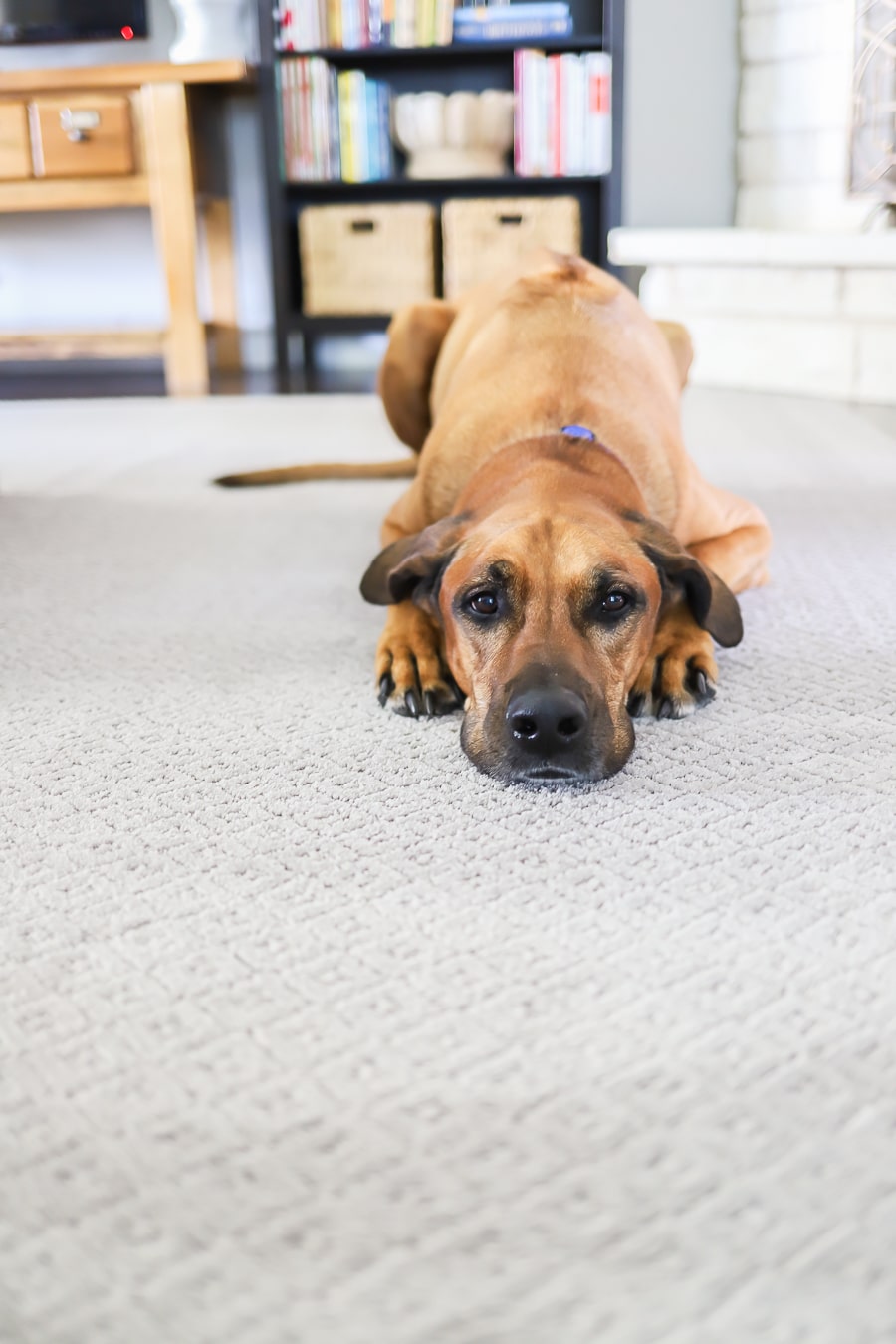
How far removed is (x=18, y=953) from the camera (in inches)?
35.0

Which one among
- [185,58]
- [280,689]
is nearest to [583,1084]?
[280,689]

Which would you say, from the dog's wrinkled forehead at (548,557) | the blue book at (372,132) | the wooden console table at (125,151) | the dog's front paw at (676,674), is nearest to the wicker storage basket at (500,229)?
→ the blue book at (372,132)

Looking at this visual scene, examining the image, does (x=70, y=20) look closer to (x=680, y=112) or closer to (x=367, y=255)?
(x=367, y=255)

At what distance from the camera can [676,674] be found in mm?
1342

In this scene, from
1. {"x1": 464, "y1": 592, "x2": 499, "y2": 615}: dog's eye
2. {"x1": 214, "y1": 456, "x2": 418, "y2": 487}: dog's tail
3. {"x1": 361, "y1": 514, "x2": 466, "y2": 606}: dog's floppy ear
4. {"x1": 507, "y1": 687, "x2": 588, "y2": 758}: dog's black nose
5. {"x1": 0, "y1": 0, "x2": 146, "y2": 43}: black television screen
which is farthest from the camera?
{"x1": 0, "y1": 0, "x2": 146, "y2": 43}: black television screen

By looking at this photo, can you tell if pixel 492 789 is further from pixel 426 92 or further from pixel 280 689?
pixel 426 92

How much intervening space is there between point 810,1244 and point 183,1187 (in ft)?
1.10

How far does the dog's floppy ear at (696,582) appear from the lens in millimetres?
1285

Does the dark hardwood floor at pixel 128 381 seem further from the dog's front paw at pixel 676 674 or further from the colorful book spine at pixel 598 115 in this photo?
the dog's front paw at pixel 676 674

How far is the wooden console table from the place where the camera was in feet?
13.4

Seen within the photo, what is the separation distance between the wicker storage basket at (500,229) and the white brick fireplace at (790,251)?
0.20m

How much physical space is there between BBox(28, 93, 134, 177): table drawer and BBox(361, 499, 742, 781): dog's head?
11.3 ft

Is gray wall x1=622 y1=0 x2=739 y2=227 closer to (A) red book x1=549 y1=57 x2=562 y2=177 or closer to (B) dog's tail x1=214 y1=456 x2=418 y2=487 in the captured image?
(A) red book x1=549 y1=57 x2=562 y2=177

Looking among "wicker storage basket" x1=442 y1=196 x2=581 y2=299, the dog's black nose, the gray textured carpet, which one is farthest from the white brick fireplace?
the dog's black nose
